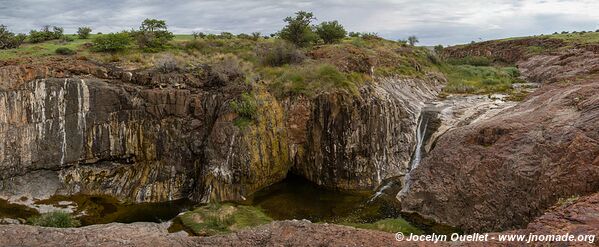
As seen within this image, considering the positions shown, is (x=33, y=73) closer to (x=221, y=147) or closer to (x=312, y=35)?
(x=221, y=147)

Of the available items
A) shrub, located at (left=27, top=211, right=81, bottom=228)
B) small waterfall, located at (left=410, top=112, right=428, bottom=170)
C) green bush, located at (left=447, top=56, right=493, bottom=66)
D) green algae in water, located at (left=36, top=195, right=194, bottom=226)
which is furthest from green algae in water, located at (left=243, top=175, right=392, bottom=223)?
green bush, located at (left=447, top=56, right=493, bottom=66)

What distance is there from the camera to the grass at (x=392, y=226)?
619 inches

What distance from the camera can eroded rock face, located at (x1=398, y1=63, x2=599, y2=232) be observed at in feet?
42.0

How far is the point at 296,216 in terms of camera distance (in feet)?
61.5

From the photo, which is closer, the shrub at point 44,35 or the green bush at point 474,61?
the shrub at point 44,35

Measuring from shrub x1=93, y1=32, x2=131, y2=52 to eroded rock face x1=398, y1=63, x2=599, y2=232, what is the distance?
2234 cm

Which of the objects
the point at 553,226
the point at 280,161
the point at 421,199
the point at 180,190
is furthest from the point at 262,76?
the point at 553,226

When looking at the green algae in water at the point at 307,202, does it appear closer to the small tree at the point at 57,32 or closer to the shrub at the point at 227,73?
the shrub at the point at 227,73

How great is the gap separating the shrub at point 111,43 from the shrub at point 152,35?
1532 mm

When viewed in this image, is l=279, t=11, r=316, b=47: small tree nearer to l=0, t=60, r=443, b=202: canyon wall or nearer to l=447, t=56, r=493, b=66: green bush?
l=0, t=60, r=443, b=202: canyon wall

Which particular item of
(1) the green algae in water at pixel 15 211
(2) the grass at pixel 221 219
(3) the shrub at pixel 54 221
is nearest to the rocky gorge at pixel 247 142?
(1) the green algae in water at pixel 15 211

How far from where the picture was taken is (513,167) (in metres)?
14.9

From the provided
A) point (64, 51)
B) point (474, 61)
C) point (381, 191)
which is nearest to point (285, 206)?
point (381, 191)

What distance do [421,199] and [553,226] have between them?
9.70 meters
